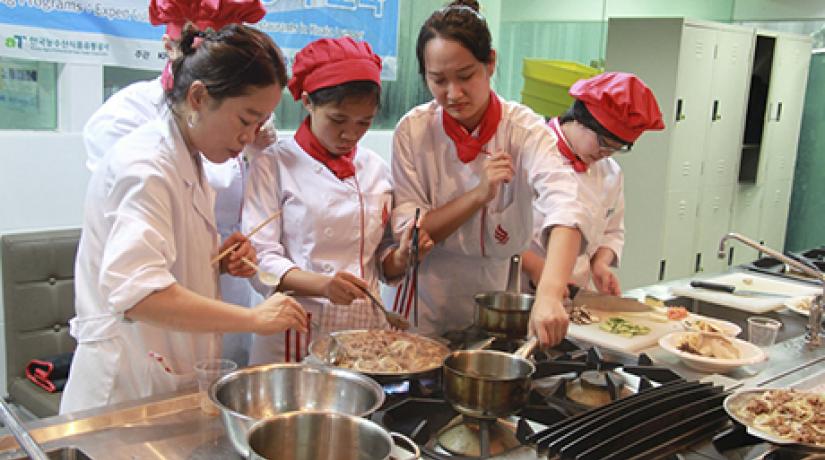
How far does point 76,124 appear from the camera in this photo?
2895 millimetres

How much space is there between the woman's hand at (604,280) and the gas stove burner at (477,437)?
1.23 m

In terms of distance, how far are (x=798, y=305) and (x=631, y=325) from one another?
2.37 feet

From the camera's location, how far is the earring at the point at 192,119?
144 cm

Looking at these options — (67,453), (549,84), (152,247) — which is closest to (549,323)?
(152,247)

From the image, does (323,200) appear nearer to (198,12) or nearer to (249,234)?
(249,234)

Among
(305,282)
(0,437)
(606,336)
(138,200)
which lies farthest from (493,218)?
(0,437)

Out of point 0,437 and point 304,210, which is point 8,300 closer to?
point 304,210

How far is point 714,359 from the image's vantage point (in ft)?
5.74

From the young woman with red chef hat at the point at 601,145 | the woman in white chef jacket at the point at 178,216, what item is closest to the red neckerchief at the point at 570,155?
the young woman with red chef hat at the point at 601,145

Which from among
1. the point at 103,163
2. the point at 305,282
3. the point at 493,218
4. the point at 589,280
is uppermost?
the point at 103,163

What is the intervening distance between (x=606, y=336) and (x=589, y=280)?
2.11ft

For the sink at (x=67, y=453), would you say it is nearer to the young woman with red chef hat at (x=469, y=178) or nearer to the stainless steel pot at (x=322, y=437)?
the stainless steel pot at (x=322, y=437)

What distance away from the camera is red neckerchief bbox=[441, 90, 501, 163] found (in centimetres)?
195

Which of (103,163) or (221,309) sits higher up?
(103,163)
